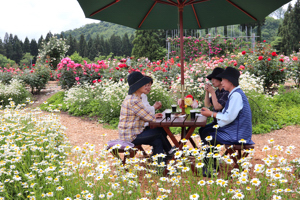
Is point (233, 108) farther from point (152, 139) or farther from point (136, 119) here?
point (136, 119)

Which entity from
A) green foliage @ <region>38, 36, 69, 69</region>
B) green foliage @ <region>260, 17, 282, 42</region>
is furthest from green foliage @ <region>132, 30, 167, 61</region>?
green foliage @ <region>260, 17, 282, 42</region>

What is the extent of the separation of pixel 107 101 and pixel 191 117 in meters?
3.75

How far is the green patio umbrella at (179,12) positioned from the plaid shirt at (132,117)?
653 millimetres

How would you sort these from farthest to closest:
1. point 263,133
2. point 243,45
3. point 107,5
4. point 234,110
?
point 243,45 → point 263,133 → point 107,5 → point 234,110

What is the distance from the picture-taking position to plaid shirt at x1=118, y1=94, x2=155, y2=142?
10.6 feet

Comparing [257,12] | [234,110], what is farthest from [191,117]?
[257,12]

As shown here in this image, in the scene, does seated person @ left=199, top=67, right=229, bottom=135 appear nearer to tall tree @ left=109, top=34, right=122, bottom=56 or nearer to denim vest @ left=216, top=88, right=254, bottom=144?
denim vest @ left=216, top=88, right=254, bottom=144

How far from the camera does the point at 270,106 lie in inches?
251

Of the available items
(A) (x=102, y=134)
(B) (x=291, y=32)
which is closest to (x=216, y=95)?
(A) (x=102, y=134)

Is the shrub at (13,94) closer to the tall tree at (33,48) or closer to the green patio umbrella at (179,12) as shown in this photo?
the green patio umbrella at (179,12)

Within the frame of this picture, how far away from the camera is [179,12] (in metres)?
3.62

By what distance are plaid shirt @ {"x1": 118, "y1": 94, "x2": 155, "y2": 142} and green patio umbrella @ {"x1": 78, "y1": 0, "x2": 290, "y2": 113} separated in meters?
0.65

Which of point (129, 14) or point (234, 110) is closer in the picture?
point (234, 110)

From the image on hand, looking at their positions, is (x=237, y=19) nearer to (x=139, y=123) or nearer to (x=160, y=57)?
(x=139, y=123)
